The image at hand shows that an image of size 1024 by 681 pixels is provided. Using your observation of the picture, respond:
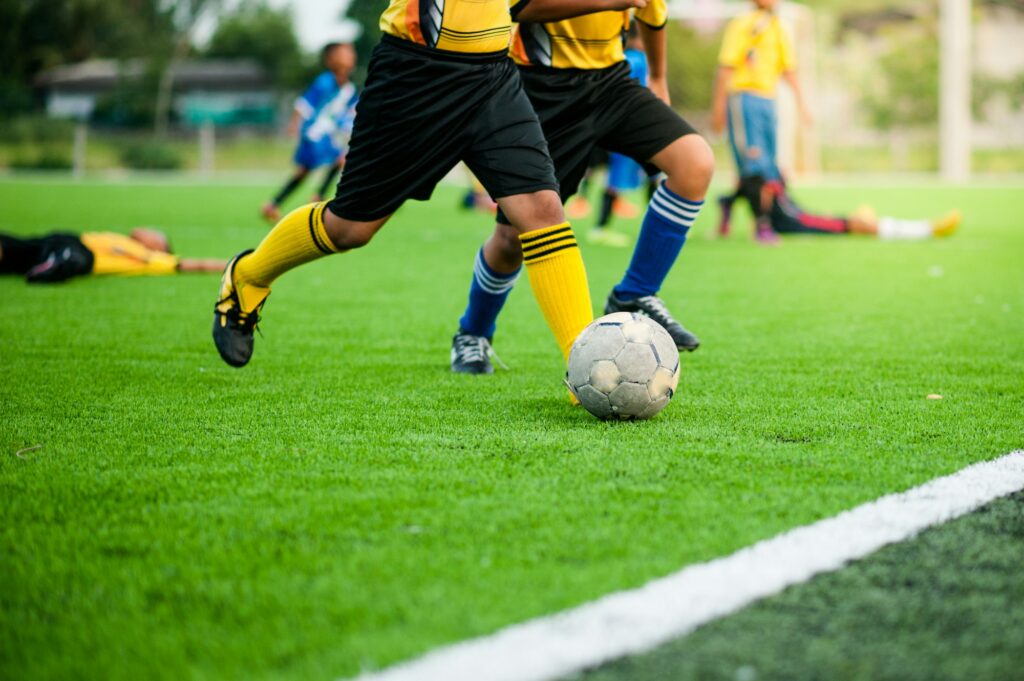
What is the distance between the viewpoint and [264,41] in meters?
64.5

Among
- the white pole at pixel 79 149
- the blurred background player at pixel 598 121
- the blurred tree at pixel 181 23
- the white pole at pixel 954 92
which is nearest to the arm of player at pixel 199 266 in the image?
the blurred background player at pixel 598 121

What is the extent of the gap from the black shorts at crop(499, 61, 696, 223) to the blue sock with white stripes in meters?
0.18

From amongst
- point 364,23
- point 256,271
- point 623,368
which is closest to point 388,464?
point 623,368

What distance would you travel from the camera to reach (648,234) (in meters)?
4.71

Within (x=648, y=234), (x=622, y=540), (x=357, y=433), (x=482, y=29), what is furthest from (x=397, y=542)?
(x=648, y=234)

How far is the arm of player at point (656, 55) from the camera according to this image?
473 centimetres

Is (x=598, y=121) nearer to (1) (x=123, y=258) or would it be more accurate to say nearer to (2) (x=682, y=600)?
(2) (x=682, y=600)

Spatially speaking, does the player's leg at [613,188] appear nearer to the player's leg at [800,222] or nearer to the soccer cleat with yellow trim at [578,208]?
the player's leg at [800,222]

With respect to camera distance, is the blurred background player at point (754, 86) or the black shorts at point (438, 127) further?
the blurred background player at point (754, 86)

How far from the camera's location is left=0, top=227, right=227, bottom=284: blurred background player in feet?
25.6

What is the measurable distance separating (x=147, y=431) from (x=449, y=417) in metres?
0.89

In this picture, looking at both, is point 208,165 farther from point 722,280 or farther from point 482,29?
point 482,29

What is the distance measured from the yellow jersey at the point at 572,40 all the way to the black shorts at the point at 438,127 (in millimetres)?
614

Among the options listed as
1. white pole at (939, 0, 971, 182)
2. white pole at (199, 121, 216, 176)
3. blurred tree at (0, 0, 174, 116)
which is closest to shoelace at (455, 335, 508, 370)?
white pole at (939, 0, 971, 182)
